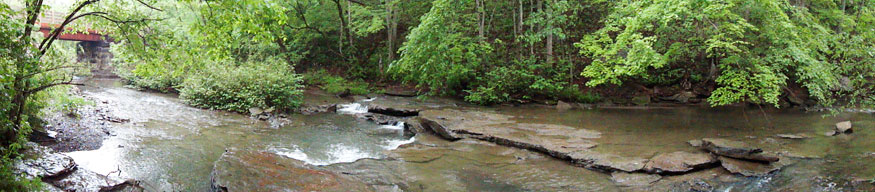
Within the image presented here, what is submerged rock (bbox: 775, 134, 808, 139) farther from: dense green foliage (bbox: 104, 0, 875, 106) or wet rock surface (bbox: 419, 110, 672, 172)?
wet rock surface (bbox: 419, 110, 672, 172)

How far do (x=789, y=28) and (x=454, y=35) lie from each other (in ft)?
31.4

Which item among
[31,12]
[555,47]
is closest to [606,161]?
[31,12]

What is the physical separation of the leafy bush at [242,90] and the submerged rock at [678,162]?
11.0 m

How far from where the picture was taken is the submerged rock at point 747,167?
23.9ft

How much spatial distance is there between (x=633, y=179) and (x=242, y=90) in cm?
1209

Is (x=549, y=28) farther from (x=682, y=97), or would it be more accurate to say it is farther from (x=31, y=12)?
(x=31, y=12)

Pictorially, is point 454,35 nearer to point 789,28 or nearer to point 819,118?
point 789,28

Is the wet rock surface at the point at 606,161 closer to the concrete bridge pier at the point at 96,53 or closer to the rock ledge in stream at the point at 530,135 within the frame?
the rock ledge in stream at the point at 530,135

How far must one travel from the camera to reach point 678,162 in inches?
298

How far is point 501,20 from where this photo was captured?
2147cm

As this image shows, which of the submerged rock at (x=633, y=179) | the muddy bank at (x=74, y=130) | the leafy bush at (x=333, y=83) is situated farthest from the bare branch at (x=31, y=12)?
the leafy bush at (x=333, y=83)

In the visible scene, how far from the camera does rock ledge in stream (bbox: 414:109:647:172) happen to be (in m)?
7.95

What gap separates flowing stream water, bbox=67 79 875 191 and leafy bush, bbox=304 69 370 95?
21.5 feet

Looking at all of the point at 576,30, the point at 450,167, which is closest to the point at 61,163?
the point at 450,167
